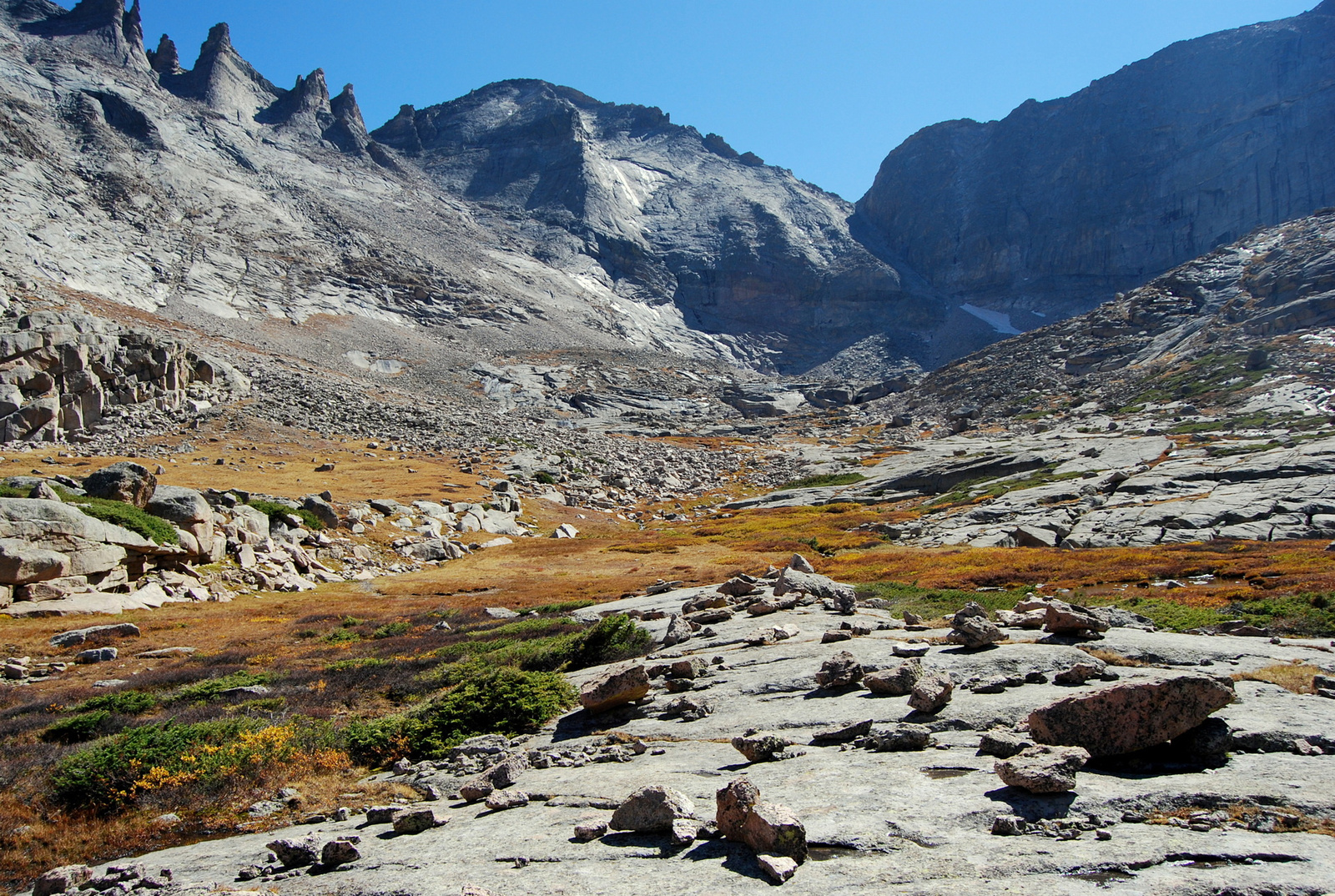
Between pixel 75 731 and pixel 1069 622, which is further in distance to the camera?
pixel 75 731

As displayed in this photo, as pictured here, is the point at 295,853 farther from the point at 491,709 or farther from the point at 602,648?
the point at 602,648

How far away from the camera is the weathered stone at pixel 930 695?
851 cm

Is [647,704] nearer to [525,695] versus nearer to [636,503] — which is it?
[525,695]

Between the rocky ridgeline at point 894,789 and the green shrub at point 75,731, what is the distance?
205 inches

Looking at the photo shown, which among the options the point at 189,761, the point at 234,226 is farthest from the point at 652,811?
the point at 234,226

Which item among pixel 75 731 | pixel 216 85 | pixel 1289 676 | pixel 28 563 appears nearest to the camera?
pixel 1289 676

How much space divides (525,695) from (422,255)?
164 m

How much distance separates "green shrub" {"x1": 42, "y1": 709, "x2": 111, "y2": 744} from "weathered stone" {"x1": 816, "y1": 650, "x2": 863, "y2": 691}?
11.8 m

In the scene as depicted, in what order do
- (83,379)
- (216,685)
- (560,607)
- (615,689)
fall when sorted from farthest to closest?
(83,379) < (560,607) < (216,685) < (615,689)

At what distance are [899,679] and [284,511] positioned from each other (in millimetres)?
35526

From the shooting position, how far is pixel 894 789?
666cm

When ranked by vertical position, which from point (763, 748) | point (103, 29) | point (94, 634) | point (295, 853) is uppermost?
point (103, 29)

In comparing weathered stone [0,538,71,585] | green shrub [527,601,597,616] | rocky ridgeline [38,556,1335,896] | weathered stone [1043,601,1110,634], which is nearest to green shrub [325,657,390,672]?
green shrub [527,601,597,616]

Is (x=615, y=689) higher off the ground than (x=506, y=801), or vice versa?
(x=615, y=689)
